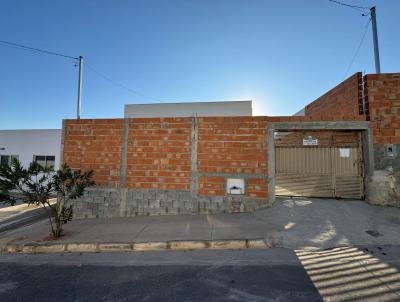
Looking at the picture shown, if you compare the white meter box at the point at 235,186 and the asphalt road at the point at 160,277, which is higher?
the white meter box at the point at 235,186

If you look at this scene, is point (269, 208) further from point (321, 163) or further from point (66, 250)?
point (66, 250)

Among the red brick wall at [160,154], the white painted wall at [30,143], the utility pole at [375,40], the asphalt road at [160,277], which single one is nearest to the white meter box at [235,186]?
the red brick wall at [160,154]

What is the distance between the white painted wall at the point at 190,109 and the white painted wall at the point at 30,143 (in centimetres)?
788

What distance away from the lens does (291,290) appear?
272 cm

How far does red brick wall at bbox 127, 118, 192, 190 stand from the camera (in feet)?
21.8

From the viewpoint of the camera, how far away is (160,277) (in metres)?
3.19

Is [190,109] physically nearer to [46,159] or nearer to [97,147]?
[46,159]

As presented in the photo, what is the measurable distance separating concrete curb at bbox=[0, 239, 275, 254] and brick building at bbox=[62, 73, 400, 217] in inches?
82.5

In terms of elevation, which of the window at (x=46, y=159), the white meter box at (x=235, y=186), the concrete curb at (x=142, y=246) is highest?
the window at (x=46, y=159)

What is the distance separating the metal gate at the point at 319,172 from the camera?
21.6 feet

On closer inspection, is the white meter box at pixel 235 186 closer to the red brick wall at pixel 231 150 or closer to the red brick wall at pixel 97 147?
the red brick wall at pixel 231 150

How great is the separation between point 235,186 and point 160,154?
255 cm

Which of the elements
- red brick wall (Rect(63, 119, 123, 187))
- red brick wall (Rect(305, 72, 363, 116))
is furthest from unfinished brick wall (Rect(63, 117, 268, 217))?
red brick wall (Rect(305, 72, 363, 116))

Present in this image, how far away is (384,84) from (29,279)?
9575 millimetres
